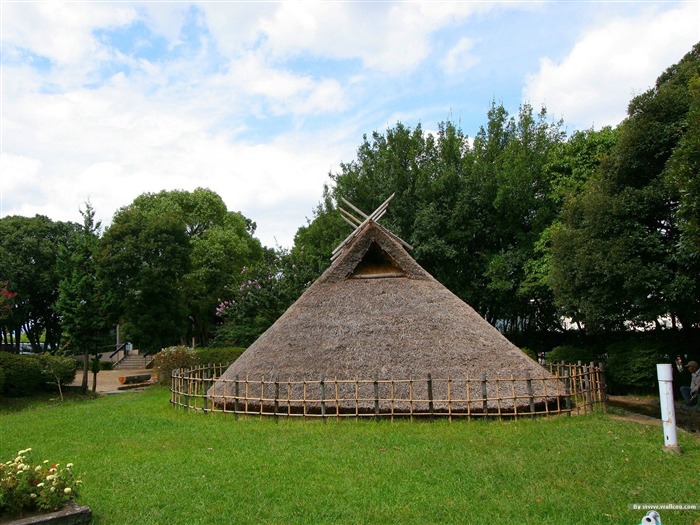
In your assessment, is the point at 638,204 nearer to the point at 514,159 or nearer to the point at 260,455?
the point at 514,159

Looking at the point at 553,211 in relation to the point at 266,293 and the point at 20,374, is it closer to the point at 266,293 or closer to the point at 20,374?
the point at 266,293

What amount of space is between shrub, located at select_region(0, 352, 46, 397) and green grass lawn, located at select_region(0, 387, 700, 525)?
661cm

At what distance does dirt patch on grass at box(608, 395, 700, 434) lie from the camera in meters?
12.4

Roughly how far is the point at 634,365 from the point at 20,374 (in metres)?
20.3

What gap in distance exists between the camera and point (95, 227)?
24328mm

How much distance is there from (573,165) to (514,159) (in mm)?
3538

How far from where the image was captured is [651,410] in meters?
15.2

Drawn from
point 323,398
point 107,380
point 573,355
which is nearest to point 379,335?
point 323,398

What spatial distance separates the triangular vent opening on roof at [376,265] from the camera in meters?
15.5

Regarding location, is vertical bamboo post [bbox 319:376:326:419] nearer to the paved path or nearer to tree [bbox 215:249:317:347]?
the paved path

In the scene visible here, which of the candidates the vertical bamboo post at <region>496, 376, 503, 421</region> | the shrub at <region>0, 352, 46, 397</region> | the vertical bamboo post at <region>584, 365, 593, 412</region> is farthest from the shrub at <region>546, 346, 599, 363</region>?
the shrub at <region>0, 352, 46, 397</region>

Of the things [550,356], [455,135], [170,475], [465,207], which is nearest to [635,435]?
[170,475]

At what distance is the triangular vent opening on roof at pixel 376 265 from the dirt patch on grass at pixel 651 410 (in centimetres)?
703

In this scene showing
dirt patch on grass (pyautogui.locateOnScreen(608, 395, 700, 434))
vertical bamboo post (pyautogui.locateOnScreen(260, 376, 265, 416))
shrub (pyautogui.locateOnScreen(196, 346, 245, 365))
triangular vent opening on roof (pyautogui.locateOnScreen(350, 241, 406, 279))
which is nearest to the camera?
vertical bamboo post (pyautogui.locateOnScreen(260, 376, 265, 416))
